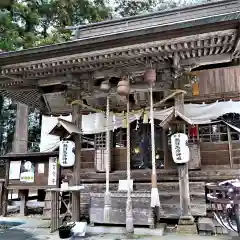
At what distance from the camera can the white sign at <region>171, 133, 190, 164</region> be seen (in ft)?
20.1

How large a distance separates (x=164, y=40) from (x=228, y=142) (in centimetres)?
398

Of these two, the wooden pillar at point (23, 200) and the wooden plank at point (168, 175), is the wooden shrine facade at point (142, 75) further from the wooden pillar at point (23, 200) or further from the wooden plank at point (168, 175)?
the wooden pillar at point (23, 200)

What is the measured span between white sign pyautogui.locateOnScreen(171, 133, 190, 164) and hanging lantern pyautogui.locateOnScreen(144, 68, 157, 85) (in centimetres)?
139

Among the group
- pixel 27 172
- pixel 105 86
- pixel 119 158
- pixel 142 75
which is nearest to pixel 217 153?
pixel 119 158

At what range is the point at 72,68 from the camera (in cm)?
679

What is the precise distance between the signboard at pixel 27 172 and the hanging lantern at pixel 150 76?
16.3ft

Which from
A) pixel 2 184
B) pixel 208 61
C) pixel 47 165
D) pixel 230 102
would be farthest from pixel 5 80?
pixel 230 102

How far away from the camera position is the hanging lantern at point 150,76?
627cm

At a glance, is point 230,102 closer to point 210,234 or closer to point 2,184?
point 210,234

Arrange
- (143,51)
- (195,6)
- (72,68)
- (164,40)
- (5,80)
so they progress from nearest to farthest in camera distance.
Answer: (164,40) < (143,51) < (72,68) < (5,80) < (195,6)

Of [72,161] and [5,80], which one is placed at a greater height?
[5,80]

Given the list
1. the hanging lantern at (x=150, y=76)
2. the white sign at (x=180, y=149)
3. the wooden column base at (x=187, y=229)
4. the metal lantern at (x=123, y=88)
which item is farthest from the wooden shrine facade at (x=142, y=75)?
the wooden column base at (x=187, y=229)

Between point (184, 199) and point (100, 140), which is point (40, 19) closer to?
point (100, 140)

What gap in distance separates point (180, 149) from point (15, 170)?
18.5 feet
